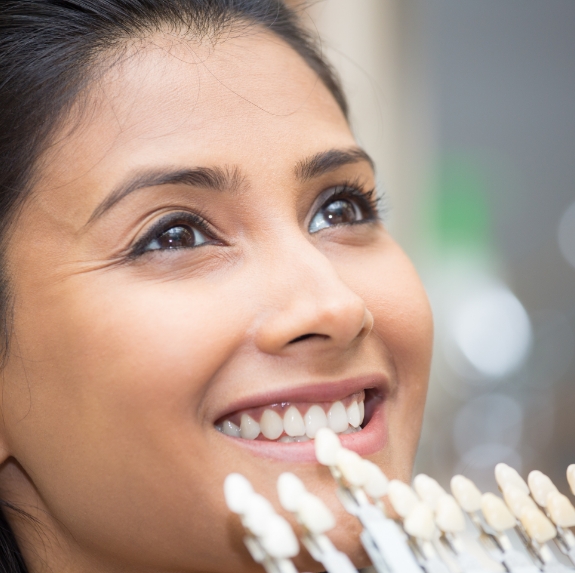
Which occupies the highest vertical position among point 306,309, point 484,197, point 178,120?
point 484,197

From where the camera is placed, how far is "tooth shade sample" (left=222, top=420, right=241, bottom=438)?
34.6 inches

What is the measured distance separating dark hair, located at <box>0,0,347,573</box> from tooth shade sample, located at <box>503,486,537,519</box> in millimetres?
630

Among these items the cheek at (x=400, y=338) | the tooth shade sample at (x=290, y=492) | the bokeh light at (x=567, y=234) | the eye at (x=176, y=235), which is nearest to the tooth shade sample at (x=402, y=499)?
the tooth shade sample at (x=290, y=492)

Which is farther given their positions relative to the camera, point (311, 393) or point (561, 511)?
point (311, 393)

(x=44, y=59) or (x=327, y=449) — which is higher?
(x=44, y=59)

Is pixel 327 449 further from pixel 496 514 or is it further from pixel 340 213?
pixel 340 213

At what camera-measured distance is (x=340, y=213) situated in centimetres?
111

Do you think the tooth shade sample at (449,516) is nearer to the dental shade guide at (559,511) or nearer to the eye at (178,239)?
the dental shade guide at (559,511)

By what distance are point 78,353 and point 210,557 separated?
0.95 feet

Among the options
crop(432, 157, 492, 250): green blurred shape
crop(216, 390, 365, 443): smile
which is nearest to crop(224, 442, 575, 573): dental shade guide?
crop(216, 390, 365, 443): smile

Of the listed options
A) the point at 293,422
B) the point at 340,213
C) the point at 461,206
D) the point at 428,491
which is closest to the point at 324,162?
the point at 340,213

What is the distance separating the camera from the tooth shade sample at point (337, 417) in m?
0.90

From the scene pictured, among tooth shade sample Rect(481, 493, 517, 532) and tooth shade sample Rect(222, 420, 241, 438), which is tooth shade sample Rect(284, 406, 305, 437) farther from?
tooth shade sample Rect(481, 493, 517, 532)

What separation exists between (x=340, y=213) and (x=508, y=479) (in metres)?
0.48
